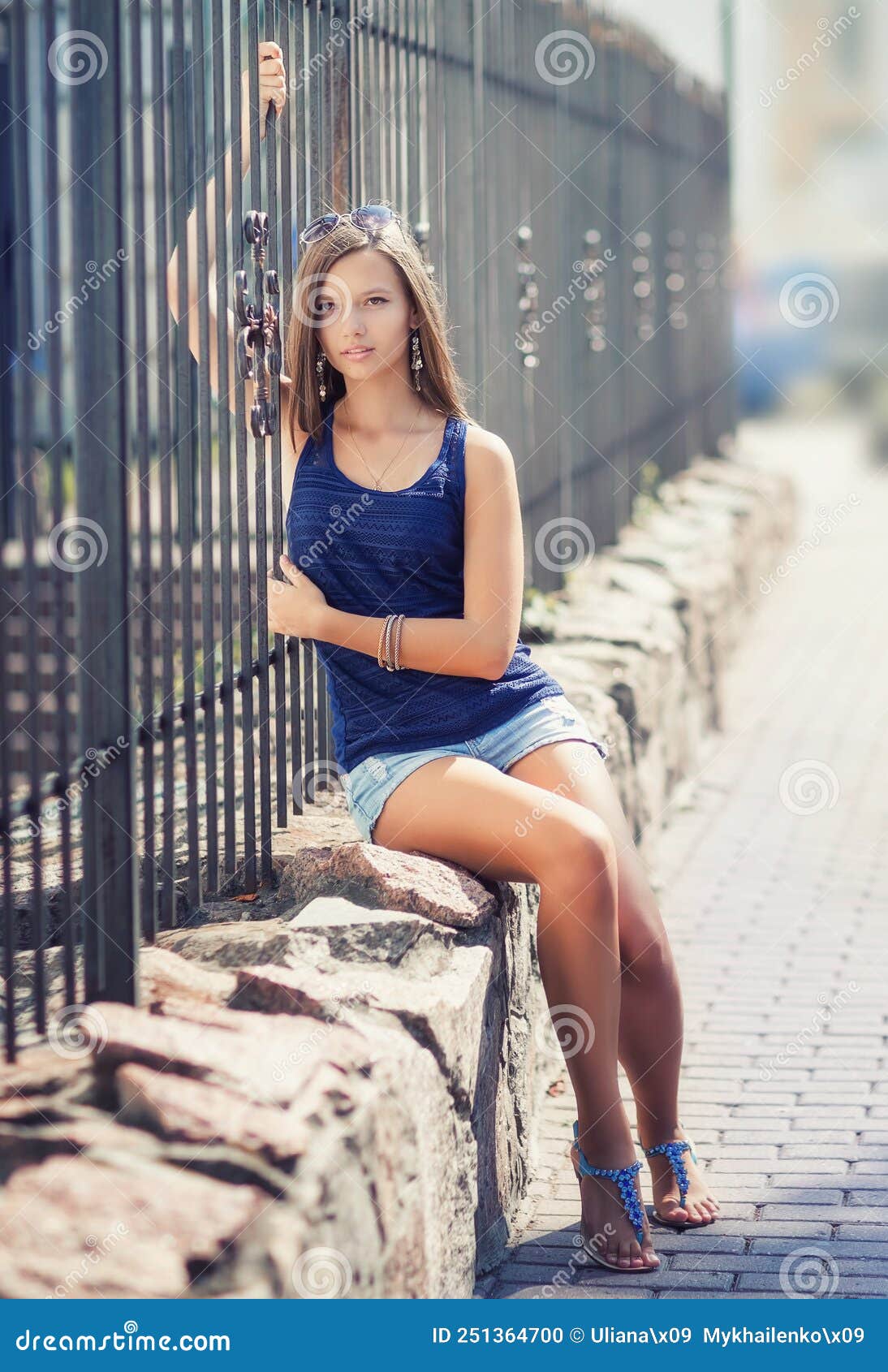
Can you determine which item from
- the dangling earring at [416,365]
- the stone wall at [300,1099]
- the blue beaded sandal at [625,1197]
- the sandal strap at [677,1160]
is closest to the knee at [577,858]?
the stone wall at [300,1099]

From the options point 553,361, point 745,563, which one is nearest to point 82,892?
point 553,361

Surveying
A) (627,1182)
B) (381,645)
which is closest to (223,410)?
(381,645)

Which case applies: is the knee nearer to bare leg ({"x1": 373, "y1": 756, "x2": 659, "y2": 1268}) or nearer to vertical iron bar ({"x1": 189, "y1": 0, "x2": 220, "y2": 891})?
bare leg ({"x1": 373, "y1": 756, "x2": 659, "y2": 1268})

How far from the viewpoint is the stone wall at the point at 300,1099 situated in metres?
2.42

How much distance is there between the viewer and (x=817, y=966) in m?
5.18

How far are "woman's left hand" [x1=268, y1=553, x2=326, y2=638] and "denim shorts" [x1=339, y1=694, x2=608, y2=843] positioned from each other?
32 centimetres

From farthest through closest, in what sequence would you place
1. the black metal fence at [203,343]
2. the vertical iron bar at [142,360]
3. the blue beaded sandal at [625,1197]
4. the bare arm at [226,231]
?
the bare arm at [226,231], the blue beaded sandal at [625,1197], the vertical iron bar at [142,360], the black metal fence at [203,343]

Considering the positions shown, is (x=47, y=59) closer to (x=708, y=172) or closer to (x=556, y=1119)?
(x=556, y=1119)

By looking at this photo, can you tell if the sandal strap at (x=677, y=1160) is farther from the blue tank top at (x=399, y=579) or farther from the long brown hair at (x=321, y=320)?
the long brown hair at (x=321, y=320)

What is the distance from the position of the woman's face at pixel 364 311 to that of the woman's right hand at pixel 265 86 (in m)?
0.36

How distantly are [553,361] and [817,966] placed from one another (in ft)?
9.94

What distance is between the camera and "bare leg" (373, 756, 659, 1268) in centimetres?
334

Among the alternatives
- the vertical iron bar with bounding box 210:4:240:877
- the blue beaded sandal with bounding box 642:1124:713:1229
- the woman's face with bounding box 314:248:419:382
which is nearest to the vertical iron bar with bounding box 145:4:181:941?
the vertical iron bar with bounding box 210:4:240:877

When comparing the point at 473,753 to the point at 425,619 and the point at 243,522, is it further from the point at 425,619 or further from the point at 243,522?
the point at 243,522
